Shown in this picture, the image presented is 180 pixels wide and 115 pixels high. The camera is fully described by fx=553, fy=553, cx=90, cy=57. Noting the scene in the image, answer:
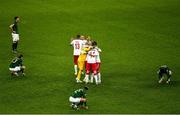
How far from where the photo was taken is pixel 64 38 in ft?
145

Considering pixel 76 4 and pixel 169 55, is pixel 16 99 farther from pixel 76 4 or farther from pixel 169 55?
pixel 76 4

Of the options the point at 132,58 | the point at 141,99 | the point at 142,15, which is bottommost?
the point at 141,99

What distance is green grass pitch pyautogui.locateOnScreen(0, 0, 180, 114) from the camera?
2947 cm

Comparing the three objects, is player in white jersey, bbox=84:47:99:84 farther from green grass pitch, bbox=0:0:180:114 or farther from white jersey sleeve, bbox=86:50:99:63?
green grass pitch, bbox=0:0:180:114

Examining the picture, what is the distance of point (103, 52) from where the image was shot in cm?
4028

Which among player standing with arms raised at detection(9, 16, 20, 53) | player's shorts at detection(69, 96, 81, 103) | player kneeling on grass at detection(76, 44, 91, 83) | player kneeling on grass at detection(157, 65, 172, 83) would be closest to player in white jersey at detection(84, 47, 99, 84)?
player kneeling on grass at detection(76, 44, 91, 83)

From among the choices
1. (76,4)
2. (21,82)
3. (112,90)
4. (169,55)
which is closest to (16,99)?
(21,82)

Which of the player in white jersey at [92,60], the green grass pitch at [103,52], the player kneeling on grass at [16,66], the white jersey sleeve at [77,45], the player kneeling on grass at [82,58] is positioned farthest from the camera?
the white jersey sleeve at [77,45]

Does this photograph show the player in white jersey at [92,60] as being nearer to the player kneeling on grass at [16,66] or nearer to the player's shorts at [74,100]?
the player kneeling on grass at [16,66]

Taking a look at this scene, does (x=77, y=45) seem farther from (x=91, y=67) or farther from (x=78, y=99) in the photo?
(x=78, y=99)

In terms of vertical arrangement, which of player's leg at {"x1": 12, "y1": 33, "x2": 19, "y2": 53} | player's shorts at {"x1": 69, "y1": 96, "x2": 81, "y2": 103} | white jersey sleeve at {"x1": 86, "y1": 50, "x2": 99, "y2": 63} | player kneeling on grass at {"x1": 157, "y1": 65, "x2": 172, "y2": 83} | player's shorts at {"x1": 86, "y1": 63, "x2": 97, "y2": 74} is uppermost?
player's leg at {"x1": 12, "y1": 33, "x2": 19, "y2": 53}

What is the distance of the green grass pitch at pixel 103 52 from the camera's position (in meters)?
29.5

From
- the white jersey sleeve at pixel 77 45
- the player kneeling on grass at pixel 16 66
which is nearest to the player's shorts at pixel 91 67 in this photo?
the white jersey sleeve at pixel 77 45

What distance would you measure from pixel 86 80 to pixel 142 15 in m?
21.1
